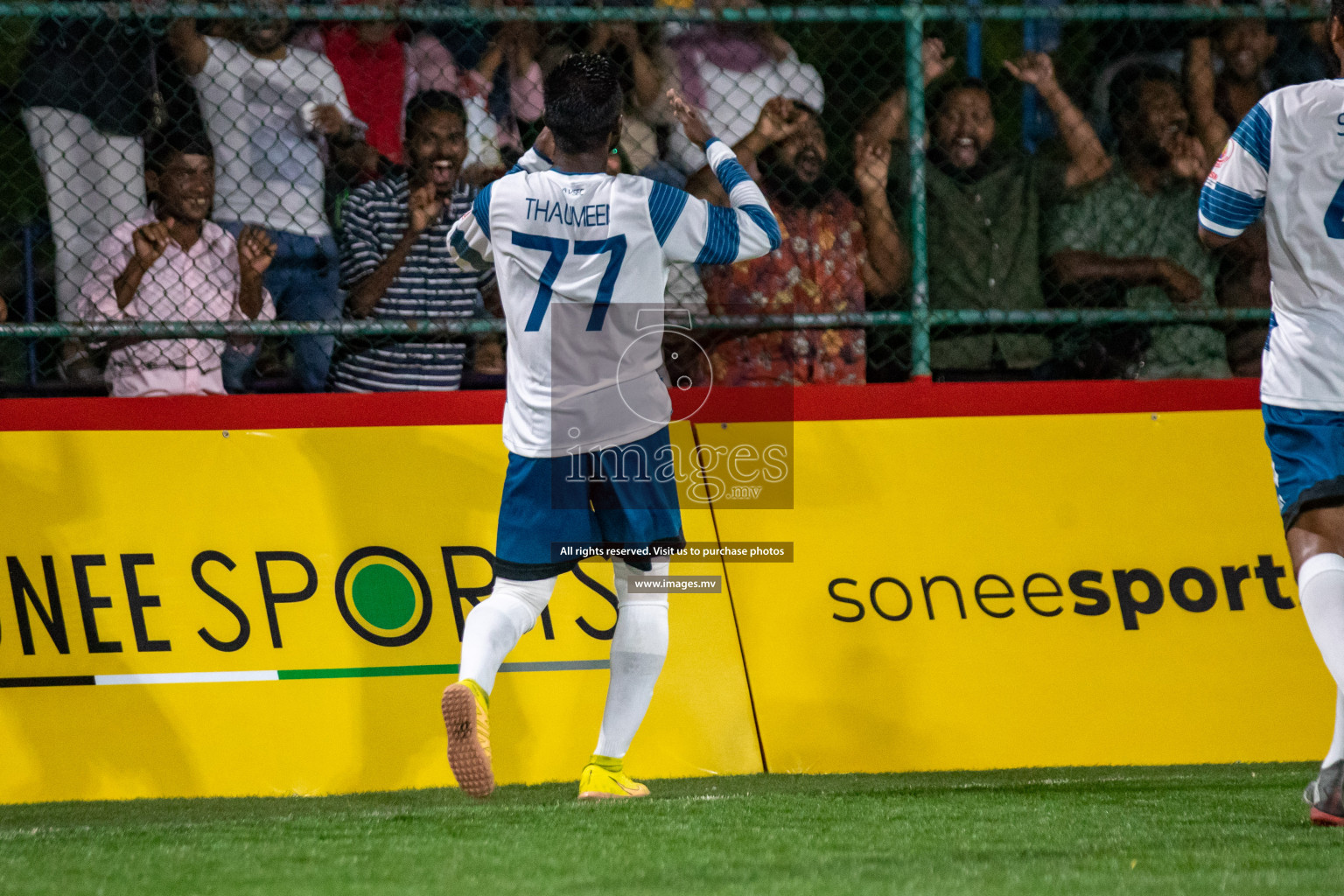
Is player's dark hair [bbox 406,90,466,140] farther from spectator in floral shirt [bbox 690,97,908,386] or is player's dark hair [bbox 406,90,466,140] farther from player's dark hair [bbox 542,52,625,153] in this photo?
player's dark hair [bbox 542,52,625,153]

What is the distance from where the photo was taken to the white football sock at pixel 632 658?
4.11 meters

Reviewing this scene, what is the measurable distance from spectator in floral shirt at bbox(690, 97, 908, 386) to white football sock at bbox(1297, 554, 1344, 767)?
1951 mm

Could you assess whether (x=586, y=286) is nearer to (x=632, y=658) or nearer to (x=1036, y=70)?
(x=632, y=658)

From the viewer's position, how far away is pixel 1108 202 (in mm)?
5328

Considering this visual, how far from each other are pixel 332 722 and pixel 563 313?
156 centimetres

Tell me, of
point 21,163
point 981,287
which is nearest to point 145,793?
point 21,163

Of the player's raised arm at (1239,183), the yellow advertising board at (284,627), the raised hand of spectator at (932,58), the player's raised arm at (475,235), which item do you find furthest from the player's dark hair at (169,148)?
the player's raised arm at (1239,183)

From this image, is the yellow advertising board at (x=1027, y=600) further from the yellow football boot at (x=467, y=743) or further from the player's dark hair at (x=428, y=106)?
the player's dark hair at (x=428, y=106)

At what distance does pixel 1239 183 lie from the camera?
12.0 feet

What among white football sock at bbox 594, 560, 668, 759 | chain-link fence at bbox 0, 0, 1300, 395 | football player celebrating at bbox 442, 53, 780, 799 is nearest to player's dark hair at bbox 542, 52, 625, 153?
football player celebrating at bbox 442, 53, 780, 799

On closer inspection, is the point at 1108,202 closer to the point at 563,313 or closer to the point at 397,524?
the point at 563,313

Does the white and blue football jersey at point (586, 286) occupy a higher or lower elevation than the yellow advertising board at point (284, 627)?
higher

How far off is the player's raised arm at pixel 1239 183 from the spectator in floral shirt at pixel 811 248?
4.99ft

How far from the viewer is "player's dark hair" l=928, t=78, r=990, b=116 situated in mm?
5352
